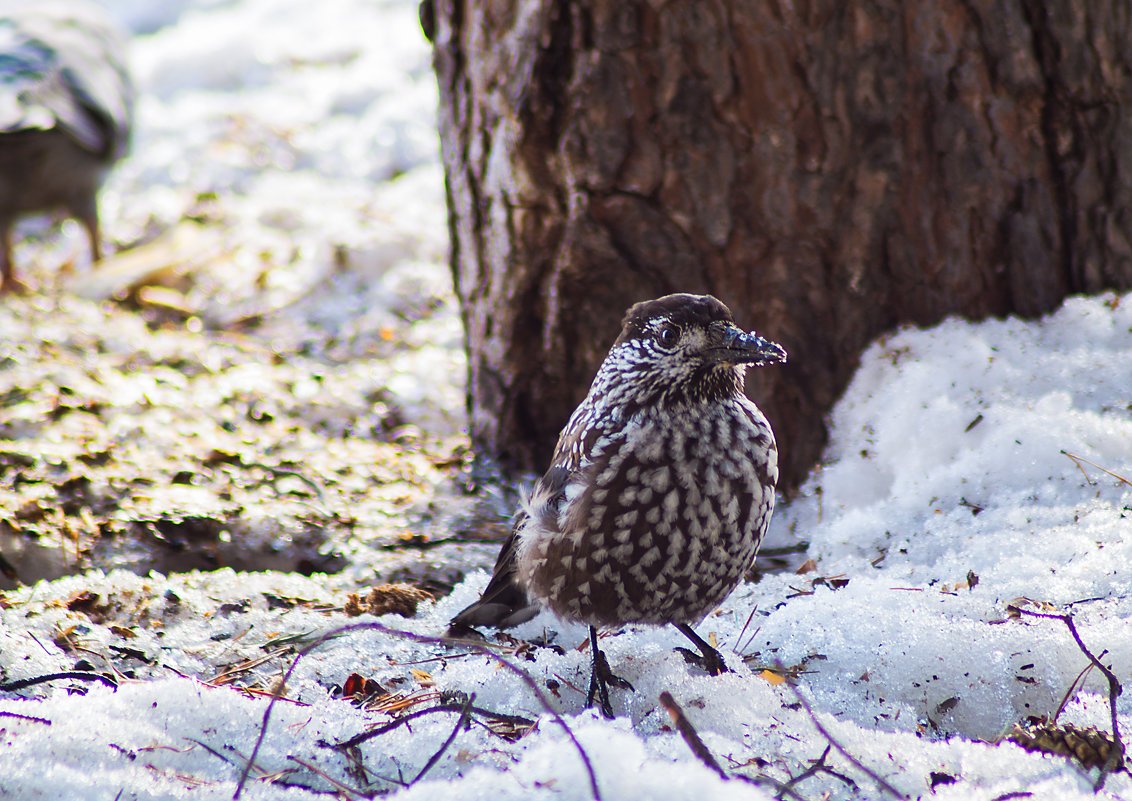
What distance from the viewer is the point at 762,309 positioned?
11.2 feet

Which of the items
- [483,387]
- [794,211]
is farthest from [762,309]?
[483,387]

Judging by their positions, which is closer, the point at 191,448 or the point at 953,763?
the point at 953,763

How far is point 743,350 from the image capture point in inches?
96.6

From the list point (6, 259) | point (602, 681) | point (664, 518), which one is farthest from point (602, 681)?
point (6, 259)

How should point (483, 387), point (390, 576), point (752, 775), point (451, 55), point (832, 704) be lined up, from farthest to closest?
point (483, 387), point (451, 55), point (390, 576), point (832, 704), point (752, 775)

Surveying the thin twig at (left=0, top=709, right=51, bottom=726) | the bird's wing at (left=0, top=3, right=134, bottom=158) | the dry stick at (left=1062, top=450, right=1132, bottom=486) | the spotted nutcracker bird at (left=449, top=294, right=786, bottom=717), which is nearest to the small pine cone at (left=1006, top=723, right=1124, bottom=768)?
the spotted nutcracker bird at (left=449, top=294, right=786, bottom=717)

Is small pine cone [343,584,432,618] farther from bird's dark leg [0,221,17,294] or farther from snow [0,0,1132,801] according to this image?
bird's dark leg [0,221,17,294]

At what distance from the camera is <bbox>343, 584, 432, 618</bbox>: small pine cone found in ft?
9.50

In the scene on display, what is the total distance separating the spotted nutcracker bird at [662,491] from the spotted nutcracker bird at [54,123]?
5092 mm

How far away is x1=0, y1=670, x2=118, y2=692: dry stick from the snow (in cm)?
3

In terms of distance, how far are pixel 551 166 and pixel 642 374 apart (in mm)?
1166

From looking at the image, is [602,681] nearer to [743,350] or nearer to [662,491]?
[662,491]

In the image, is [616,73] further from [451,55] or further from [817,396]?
[817,396]

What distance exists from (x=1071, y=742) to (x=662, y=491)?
101 centimetres
